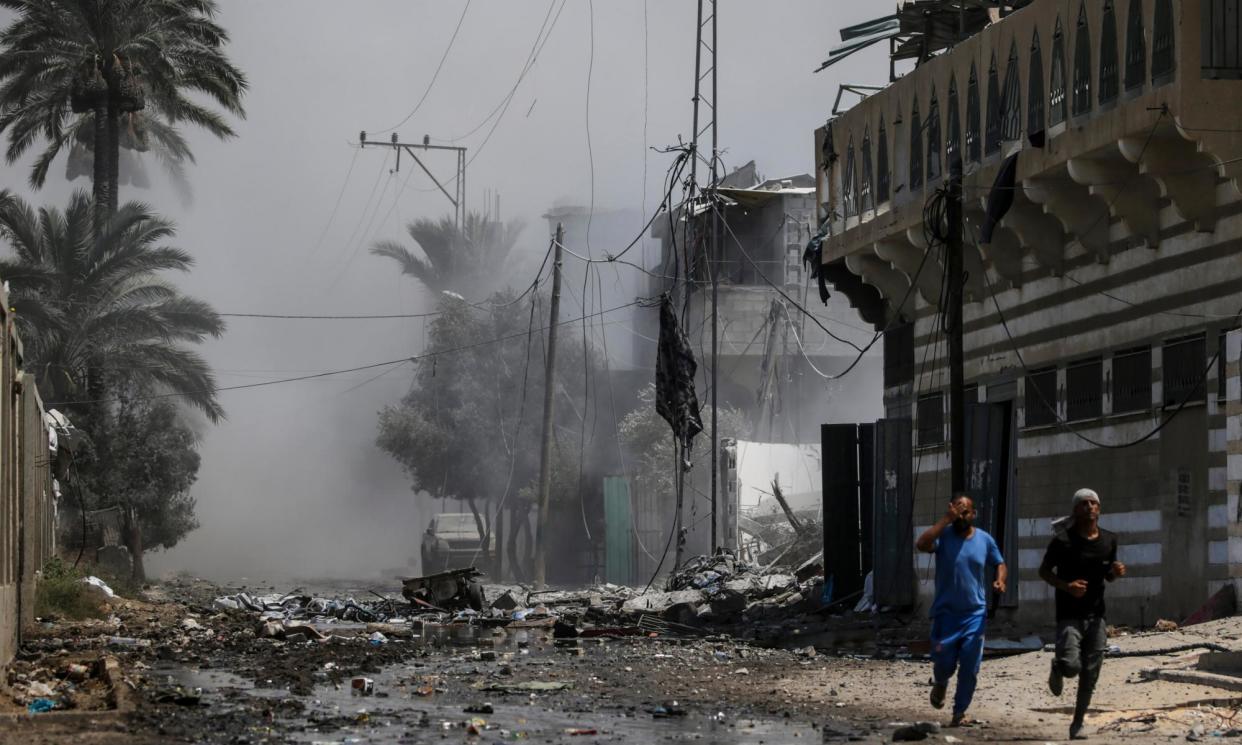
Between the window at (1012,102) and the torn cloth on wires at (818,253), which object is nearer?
the window at (1012,102)

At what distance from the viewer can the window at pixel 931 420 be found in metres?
22.2

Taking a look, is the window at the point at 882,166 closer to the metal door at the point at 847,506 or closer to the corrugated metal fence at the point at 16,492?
the metal door at the point at 847,506

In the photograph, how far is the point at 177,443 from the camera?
38.8 metres

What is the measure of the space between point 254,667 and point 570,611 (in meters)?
12.5

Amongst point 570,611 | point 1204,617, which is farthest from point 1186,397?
point 570,611

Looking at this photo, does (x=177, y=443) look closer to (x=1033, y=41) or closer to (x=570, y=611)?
(x=570, y=611)

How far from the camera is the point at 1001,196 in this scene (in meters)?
18.5

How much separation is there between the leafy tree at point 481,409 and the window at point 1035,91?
34.4 metres

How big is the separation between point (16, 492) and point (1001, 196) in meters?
10.8

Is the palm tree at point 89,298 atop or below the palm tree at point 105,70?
below

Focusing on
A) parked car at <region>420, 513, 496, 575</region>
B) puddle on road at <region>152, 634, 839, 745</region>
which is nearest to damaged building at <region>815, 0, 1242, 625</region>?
puddle on road at <region>152, 634, 839, 745</region>

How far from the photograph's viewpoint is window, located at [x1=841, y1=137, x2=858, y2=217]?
23688 mm

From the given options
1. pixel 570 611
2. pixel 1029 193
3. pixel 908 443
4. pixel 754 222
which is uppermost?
pixel 754 222

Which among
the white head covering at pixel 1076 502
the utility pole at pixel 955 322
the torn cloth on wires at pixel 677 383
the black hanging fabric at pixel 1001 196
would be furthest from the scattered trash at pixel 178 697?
the torn cloth on wires at pixel 677 383
